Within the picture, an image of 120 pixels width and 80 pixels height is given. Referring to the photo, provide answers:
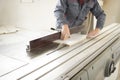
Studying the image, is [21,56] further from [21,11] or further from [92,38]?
[21,11]

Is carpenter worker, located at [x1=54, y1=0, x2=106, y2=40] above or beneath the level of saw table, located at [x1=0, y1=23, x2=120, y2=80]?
above

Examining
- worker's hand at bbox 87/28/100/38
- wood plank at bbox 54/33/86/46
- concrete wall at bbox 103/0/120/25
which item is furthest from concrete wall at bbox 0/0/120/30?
wood plank at bbox 54/33/86/46

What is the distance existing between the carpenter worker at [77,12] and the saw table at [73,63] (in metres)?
0.21

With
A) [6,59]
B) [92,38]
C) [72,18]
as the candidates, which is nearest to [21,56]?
[6,59]

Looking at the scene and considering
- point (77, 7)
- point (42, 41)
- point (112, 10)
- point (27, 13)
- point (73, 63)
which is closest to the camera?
point (73, 63)

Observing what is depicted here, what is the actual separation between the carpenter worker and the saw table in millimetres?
208

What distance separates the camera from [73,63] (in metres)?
0.81

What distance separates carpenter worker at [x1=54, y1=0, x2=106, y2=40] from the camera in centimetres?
133

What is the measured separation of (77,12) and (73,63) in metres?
0.72

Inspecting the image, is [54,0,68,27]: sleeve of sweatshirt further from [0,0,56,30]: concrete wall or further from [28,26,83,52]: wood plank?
[0,0,56,30]: concrete wall

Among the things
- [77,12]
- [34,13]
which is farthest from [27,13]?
[77,12]

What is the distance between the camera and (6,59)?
0.81 meters

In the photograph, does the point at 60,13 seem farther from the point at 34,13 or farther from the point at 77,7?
the point at 34,13

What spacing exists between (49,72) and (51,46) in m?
0.34
